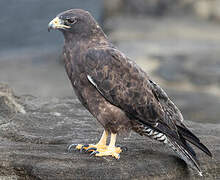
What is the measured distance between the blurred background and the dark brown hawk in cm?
942

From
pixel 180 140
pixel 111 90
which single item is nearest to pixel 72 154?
pixel 111 90

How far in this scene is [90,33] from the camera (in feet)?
20.9

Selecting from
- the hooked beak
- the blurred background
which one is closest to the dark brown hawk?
the hooked beak

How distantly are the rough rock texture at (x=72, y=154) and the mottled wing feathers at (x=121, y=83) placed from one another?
1.91 feet

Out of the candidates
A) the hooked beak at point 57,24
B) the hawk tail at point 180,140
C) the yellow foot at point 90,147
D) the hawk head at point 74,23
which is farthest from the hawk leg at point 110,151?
the hooked beak at point 57,24

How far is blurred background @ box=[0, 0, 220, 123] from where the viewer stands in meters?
17.3

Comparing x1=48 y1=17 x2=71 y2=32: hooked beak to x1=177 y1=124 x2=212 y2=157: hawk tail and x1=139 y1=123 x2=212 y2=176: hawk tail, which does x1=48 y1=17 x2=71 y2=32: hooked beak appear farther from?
x1=177 y1=124 x2=212 y2=157: hawk tail

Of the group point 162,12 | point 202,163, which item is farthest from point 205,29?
point 202,163

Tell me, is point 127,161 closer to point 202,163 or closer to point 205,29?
point 202,163

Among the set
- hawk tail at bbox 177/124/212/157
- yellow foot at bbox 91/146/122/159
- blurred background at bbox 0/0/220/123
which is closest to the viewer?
hawk tail at bbox 177/124/212/157

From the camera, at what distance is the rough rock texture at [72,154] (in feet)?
18.9

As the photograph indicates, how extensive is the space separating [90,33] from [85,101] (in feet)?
3.00

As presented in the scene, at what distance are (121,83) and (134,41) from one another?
14982 mm

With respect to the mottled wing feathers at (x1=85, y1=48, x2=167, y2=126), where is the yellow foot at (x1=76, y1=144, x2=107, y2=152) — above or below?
below
